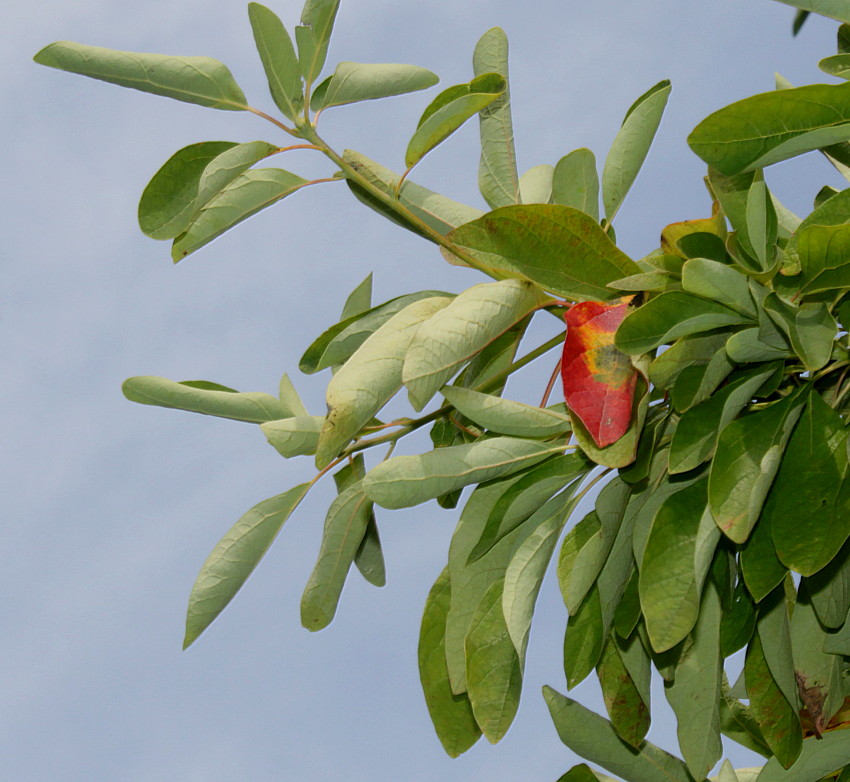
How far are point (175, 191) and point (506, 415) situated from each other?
1.81 ft

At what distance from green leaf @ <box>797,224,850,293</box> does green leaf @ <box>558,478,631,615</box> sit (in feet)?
1.12

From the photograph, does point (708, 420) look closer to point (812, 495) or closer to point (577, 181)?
point (812, 495)

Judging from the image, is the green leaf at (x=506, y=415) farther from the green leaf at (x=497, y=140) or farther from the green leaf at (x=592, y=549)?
the green leaf at (x=497, y=140)

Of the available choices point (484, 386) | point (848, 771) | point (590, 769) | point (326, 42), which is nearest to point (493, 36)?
point (326, 42)

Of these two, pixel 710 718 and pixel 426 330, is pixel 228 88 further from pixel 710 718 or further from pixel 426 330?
pixel 710 718

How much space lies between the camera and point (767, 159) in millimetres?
1132

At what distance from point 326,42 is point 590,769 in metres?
1.12

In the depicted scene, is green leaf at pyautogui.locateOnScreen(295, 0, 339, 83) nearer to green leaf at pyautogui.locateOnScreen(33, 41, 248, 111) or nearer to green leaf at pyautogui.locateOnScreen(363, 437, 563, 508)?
green leaf at pyautogui.locateOnScreen(33, 41, 248, 111)

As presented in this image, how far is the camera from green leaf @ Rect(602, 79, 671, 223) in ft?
4.78

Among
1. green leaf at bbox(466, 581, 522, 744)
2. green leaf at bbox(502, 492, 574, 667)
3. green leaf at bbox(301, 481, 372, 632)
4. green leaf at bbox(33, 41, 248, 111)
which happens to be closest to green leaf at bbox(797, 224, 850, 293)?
green leaf at bbox(502, 492, 574, 667)

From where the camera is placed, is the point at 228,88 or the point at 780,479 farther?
the point at 228,88

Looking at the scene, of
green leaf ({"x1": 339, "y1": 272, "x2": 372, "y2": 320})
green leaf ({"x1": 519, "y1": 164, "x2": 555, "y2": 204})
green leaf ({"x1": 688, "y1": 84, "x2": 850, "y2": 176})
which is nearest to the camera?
green leaf ({"x1": 688, "y1": 84, "x2": 850, "y2": 176})

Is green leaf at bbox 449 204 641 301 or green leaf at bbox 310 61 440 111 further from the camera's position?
green leaf at bbox 310 61 440 111

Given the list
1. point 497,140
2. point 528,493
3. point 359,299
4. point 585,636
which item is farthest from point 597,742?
point 497,140
